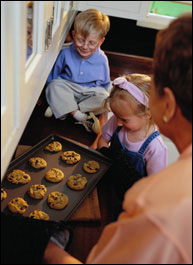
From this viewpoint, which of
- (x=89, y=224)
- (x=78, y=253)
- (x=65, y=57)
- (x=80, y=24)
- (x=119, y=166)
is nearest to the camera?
(x=78, y=253)

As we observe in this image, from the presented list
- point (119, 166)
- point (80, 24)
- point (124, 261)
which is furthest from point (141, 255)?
point (80, 24)

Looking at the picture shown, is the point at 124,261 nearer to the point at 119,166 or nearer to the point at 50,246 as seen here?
the point at 50,246

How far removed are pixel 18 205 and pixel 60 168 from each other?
0.94 feet

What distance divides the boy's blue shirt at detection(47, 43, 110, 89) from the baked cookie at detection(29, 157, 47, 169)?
2.82ft

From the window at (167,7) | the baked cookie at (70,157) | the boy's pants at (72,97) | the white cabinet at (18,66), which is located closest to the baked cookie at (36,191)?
the baked cookie at (70,157)

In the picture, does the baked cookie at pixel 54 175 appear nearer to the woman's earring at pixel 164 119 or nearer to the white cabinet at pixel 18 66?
the white cabinet at pixel 18 66

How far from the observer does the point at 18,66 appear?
2.44 feet

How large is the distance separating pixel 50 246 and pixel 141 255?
0.36 m

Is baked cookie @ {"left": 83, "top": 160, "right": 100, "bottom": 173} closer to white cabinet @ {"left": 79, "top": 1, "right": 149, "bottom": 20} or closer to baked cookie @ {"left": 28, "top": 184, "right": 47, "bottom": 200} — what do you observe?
baked cookie @ {"left": 28, "top": 184, "right": 47, "bottom": 200}

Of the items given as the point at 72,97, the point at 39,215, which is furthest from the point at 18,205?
the point at 72,97

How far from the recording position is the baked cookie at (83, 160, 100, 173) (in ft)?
4.41

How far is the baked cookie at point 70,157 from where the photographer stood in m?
1.38

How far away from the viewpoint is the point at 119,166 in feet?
4.34

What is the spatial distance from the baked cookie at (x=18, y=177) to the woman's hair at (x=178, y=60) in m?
0.69
